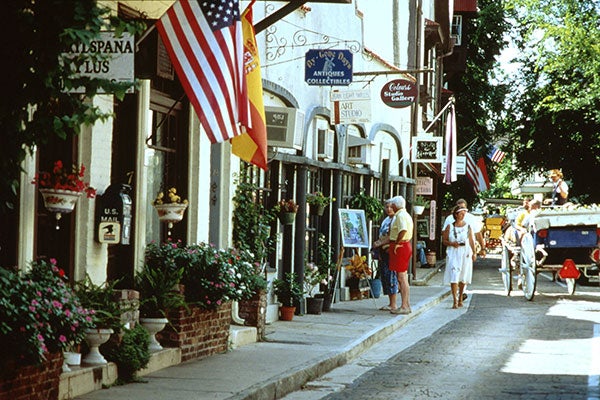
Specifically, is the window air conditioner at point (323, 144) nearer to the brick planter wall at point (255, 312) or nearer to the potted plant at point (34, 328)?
the brick planter wall at point (255, 312)

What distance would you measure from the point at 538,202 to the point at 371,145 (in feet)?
12.6

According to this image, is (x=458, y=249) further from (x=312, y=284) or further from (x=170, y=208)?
(x=170, y=208)

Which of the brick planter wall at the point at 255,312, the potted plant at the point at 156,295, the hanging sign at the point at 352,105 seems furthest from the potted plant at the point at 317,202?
the potted plant at the point at 156,295

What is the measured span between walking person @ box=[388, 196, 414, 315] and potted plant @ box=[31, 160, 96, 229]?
9.94m

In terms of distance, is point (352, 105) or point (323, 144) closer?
point (352, 105)

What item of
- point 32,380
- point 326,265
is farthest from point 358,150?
point 32,380

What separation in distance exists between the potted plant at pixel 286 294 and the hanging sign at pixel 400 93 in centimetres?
643

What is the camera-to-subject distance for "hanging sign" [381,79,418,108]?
74.9ft

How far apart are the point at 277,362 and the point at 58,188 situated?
142 inches

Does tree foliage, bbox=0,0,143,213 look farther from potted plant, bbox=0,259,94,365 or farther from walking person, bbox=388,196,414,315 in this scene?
walking person, bbox=388,196,414,315

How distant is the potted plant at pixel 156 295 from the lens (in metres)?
11.2

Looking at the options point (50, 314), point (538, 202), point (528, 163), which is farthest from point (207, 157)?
point (528, 163)

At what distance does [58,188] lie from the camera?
934 centimetres

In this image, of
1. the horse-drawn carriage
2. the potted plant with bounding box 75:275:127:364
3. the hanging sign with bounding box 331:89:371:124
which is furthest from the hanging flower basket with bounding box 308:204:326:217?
the potted plant with bounding box 75:275:127:364
